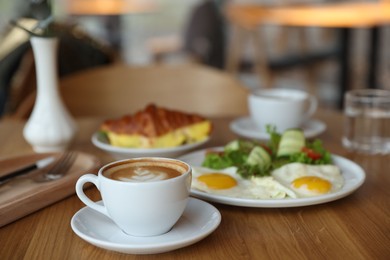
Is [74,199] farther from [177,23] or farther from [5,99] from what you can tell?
[177,23]

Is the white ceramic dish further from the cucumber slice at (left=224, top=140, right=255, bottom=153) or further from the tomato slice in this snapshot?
the tomato slice

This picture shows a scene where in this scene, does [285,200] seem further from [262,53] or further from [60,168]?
[262,53]

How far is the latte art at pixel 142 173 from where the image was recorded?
2.35 ft

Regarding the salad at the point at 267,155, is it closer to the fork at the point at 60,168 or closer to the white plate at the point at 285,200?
the white plate at the point at 285,200

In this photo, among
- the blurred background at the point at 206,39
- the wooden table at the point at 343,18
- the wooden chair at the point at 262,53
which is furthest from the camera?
the blurred background at the point at 206,39

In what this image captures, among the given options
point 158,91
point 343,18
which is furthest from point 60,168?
point 343,18

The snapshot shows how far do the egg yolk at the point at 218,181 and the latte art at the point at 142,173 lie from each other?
5.6 inches

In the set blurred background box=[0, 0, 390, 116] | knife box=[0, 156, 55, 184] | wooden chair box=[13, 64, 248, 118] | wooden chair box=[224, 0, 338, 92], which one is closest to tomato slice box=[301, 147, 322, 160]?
knife box=[0, 156, 55, 184]

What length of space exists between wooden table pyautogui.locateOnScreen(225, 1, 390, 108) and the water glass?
2.79m

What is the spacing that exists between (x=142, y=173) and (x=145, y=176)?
0.01 m

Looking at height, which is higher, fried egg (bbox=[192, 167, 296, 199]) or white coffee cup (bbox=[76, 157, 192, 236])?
white coffee cup (bbox=[76, 157, 192, 236])

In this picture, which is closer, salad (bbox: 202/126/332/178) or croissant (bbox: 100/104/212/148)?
salad (bbox: 202/126/332/178)

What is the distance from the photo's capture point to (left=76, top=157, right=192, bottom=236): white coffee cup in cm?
68

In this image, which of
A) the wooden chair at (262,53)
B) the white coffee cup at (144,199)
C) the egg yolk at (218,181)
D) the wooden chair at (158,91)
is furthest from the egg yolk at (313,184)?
the wooden chair at (262,53)
